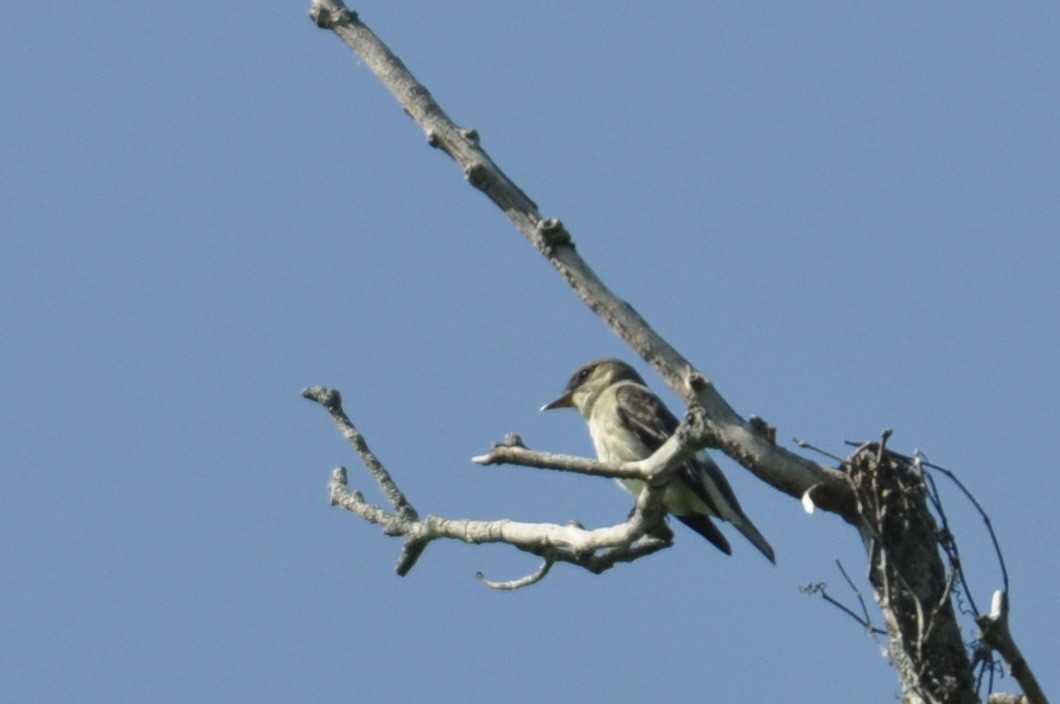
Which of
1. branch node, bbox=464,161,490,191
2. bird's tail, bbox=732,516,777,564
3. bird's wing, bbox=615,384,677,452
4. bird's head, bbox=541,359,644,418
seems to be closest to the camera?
branch node, bbox=464,161,490,191

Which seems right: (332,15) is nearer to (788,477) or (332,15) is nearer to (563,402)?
(788,477)

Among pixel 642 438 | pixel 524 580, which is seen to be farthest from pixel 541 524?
pixel 642 438

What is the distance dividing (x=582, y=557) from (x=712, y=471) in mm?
3663

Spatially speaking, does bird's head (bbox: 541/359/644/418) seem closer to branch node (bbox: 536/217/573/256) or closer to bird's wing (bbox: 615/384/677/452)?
bird's wing (bbox: 615/384/677/452)

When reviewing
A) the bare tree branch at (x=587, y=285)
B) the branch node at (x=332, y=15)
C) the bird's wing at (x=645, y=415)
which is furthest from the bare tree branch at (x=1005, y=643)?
the bird's wing at (x=645, y=415)

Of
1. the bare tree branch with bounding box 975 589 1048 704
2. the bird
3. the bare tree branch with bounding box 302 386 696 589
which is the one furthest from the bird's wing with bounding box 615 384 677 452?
the bare tree branch with bounding box 975 589 1048 704

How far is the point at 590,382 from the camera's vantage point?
11.8 m

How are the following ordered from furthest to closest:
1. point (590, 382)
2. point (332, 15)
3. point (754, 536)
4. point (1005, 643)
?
point (590, 382) → point (754, 536) → point (332, 15) → point (1005, 643)

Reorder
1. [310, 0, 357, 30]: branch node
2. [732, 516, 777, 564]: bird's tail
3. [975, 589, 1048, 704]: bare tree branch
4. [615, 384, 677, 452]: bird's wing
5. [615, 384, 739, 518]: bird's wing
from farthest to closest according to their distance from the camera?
[615, 384, 677, 452]: bird's wing
[615, 384, 739, 518]: bird's wing
[732, 516, 777, 564]: bird's tail
[310, 0, 357, 30]: branch node
[975, 589, 1048, 704]: bare tree branch

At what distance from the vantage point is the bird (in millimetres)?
9805

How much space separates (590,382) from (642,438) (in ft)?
4.06

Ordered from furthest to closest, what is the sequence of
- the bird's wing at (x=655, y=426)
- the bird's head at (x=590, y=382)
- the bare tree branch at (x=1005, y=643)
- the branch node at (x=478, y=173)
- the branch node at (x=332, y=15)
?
1. the bird's head at (x=590, y=382)
2. the bird's wing at (x=655, y=426)
3. the branch node at (x=332, y=15)
4. the branch node at (x=478, y=173)
5. the bare tree branch at (x=1005, y=643)

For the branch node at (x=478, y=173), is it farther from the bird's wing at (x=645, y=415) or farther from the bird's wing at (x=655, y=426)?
the bird's wing at (x=645, y=415)

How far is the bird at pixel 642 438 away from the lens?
980cm
